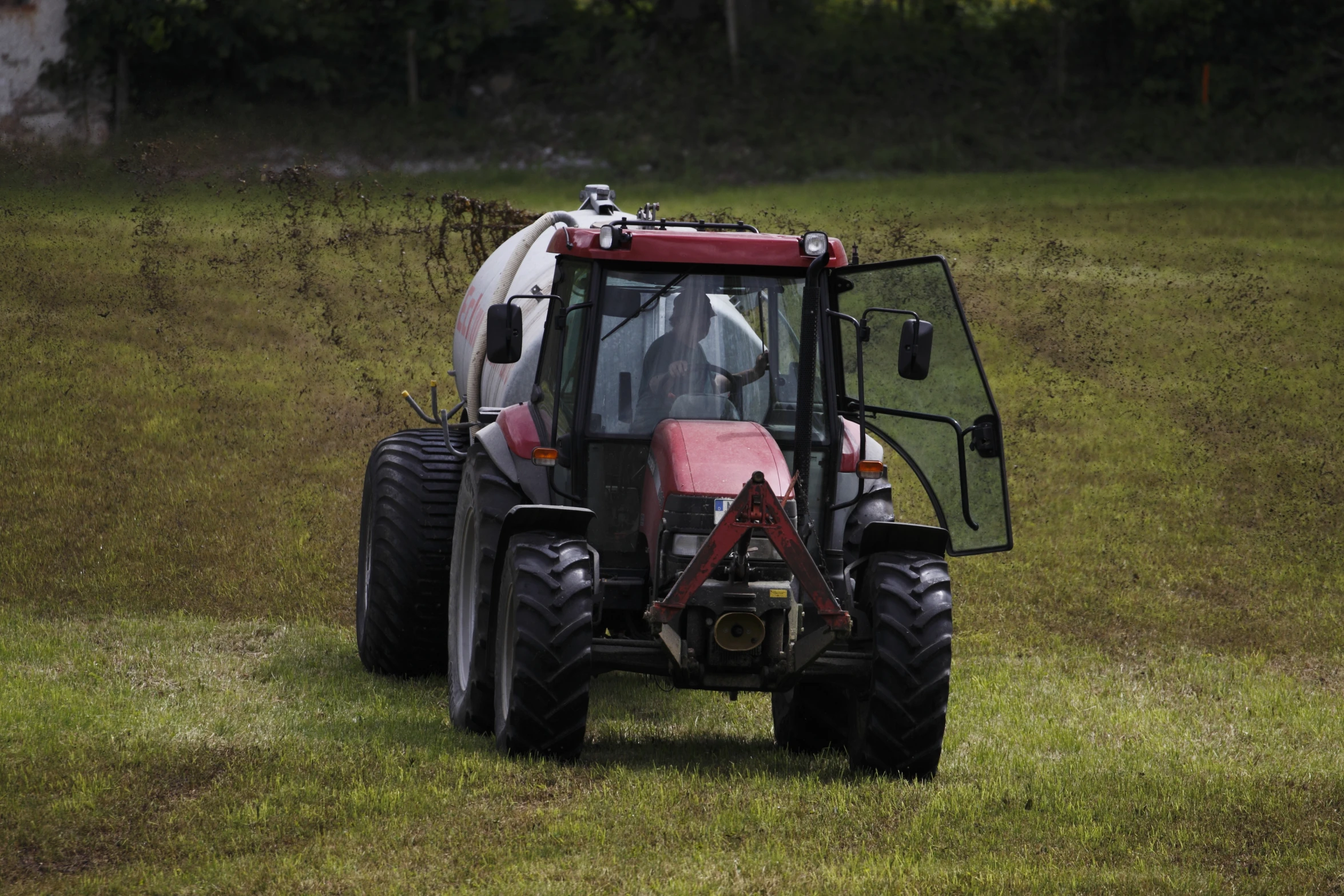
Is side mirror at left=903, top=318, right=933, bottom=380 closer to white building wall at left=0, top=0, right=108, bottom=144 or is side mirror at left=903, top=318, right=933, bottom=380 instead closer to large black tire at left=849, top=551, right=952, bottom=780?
large black tire at left=849, top=551, right=952, bottom=780

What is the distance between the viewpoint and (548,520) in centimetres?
719

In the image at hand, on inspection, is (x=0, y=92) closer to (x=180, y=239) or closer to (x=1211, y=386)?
(x=180, y=239)

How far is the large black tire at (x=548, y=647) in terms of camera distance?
674 centimetres

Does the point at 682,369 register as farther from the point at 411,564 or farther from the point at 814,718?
the point at 411,564

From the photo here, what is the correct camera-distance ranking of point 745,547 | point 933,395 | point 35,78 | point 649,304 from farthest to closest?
1. point 35,78
2. point 933,395
3. point 649,304
4. point 745,547

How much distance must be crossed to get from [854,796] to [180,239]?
16835 millimetres

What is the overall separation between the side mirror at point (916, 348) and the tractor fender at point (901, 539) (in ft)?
2.20

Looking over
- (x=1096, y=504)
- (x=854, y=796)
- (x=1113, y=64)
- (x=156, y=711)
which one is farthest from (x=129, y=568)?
(x=1113, y=64)

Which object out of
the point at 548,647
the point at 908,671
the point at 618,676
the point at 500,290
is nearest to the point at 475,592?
the point at 548,647

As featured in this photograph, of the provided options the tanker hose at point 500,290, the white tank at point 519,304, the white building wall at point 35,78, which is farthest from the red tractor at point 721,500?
the white building wall at point 35,78

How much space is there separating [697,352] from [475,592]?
1542 millimetres

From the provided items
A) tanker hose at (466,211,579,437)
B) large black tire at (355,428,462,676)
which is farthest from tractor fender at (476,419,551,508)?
tanker hose at (466,211,579,437)

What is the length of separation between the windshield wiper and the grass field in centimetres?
195

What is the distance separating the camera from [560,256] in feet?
26.5
